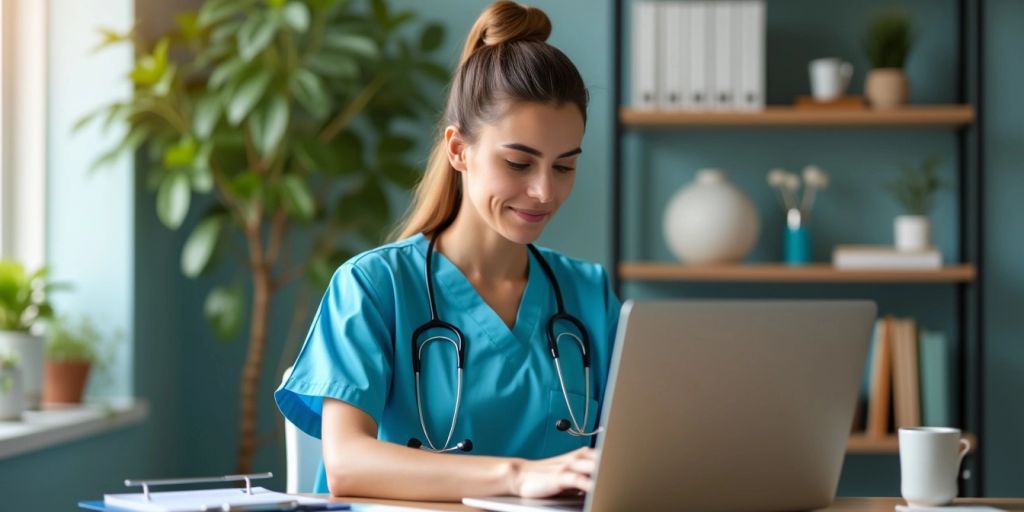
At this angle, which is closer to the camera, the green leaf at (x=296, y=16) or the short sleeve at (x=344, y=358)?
the short sleeve at (x=344, y=358)

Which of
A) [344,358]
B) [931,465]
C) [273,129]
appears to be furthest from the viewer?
[273,129]

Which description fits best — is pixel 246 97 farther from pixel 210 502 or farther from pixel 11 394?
pixel 210 502

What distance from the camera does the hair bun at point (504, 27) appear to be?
5.65 feet

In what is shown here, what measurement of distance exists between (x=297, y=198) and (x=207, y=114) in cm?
28

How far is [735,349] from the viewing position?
3.90ft

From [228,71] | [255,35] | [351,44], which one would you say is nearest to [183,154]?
[228,71]

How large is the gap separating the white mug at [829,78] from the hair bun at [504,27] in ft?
4.94

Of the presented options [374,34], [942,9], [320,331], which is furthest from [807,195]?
[320,331]

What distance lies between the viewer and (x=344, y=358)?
154 centimetres

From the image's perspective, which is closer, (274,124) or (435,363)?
(435,363)

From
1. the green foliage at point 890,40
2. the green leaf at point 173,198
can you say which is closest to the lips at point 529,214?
the green leaf at point 173,198

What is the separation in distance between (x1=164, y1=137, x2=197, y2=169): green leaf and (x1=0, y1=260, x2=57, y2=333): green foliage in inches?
16.3

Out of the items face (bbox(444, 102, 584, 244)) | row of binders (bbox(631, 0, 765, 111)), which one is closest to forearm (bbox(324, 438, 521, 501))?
face (bbox(444, 102, 584, 244))

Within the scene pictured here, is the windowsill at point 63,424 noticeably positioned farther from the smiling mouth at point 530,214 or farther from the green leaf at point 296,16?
the smiling mouth at point 530,214
